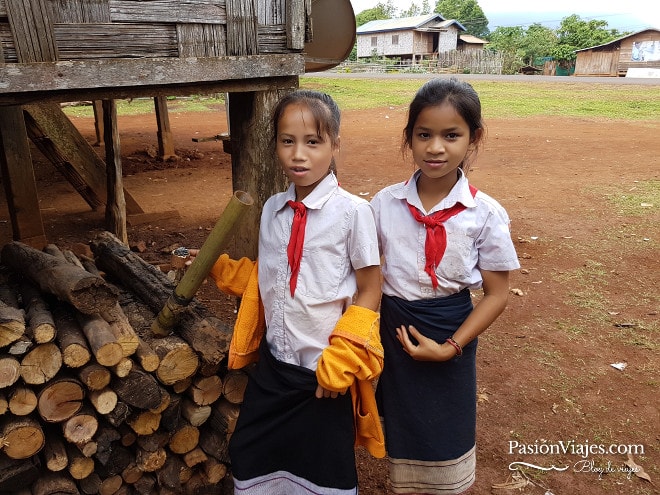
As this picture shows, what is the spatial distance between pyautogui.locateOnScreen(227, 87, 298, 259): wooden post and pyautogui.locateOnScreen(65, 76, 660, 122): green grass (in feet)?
46.2

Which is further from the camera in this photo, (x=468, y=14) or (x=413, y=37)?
(x=468, y=14)

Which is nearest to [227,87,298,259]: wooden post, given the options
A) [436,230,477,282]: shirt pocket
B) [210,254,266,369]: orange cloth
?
[210,254,266,369]: orange cloth

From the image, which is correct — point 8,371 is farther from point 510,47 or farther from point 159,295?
point 510,47

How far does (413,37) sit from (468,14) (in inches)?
990

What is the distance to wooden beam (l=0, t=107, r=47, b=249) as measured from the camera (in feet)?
16.0

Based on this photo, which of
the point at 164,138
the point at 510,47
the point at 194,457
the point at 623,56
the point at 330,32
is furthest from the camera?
the point at 510,47

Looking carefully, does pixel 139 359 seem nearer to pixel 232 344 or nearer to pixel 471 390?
pixel 232 344

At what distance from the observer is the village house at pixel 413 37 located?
4431 centimetres

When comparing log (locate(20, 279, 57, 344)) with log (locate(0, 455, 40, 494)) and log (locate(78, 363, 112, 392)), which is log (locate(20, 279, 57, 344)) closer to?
log (locate(78, 363, 112, 392))

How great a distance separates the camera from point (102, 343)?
7.51 feet

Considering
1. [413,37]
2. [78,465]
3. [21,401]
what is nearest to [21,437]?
[21,401]

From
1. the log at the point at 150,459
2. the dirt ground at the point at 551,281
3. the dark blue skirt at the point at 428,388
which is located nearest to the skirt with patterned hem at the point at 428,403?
the dark blue skirt at the point at 428,388

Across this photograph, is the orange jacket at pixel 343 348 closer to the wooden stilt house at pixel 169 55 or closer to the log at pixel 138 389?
the log at pixel 138 389

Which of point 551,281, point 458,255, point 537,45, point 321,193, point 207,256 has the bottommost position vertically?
point 551,281
